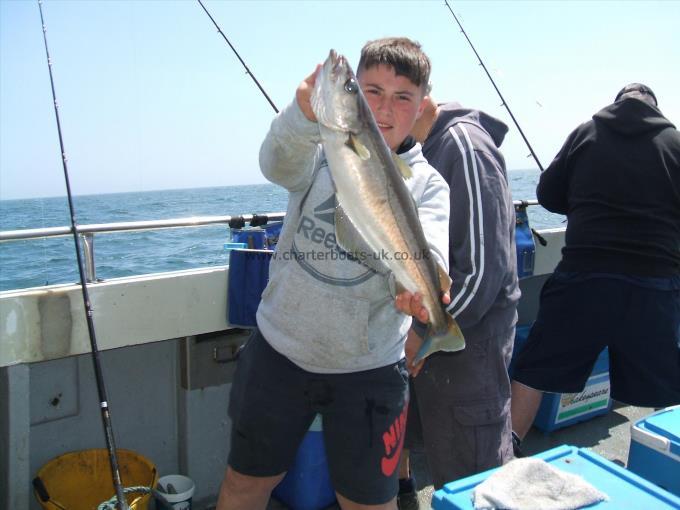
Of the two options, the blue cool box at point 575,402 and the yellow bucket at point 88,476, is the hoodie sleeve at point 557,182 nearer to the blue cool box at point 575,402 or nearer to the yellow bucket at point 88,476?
the blue cool box at point 575,402

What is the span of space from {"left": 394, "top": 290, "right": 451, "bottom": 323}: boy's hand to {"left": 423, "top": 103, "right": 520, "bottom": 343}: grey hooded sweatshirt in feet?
2.35

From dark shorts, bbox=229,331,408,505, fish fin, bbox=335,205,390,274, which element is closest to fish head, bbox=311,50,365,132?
fish fin, bbox=335,205,390,274

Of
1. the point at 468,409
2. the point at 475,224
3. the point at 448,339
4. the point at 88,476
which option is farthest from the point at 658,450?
the point at 88,476

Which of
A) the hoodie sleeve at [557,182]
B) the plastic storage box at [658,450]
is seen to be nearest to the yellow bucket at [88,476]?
the plastic storage box at [658,450]

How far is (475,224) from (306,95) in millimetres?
1225

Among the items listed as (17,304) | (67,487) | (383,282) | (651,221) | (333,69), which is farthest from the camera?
(651,221)

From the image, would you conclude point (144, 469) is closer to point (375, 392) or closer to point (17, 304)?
point (17, 304)

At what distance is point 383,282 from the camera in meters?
2.47

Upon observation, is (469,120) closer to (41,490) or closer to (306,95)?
(306,95)

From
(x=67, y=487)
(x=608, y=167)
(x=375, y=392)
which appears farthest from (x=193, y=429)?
(x=608, y=167)

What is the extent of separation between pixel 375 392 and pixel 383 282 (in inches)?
18.0

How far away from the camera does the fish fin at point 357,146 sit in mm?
1967

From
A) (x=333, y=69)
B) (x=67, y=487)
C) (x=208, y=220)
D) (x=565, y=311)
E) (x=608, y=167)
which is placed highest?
(x=333, y=69)

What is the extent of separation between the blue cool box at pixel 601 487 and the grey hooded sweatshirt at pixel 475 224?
79cm
